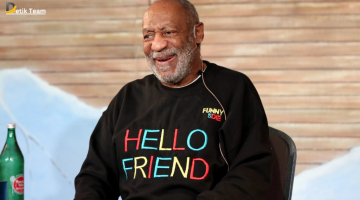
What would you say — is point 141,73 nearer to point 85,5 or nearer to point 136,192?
point 85,5

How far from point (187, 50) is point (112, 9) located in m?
1.30

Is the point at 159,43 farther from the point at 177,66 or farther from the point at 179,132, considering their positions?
the point at 179,132

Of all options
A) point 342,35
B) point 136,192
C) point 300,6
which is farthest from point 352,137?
point 136,192

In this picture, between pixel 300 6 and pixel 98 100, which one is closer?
pixel 300 6

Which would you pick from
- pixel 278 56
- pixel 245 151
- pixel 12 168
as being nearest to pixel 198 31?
pixel 245 151

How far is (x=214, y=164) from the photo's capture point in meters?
1.50

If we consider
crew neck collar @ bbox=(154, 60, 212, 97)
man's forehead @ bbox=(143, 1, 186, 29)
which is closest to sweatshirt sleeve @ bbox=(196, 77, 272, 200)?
crew neck collar @ bbox=(154, 60, 212, 97)

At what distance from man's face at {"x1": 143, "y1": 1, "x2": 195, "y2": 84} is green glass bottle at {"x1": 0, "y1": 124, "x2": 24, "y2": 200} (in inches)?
24.7

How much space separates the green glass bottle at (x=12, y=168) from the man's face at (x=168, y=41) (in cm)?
63

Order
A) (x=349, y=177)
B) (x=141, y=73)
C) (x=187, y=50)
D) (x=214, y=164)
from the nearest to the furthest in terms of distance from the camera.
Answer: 1. (x=214, y=164)
2. (x=187, y=50)
3. (x=349, y=177)
4. (x=141, y=73)

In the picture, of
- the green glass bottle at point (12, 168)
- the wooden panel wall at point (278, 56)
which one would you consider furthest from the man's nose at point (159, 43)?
the wooden panel wall at point (278, 56)

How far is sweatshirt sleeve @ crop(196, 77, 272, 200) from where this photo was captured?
1.39 metres

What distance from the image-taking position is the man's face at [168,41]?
64.8 inches

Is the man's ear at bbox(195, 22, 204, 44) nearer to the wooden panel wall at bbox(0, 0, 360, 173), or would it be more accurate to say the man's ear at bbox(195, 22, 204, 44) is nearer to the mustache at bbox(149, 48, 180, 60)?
the mustache at bbox(149, 48, 180, 60)
